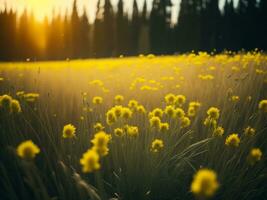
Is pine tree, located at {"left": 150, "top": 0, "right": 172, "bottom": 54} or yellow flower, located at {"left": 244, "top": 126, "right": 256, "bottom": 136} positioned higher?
pine tree, located at {"left": 150, "top": 0, "right": 172, "bottom": 54}

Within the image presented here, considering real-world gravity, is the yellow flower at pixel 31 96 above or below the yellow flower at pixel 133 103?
above

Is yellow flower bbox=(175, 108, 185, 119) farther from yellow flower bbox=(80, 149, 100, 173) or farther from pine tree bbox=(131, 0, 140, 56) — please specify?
pine tree bbox=(131, 0, 140, 56)

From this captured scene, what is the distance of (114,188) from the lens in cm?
200

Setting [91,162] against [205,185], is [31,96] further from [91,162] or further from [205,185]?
[205,185]

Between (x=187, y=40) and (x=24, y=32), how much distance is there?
686 inches

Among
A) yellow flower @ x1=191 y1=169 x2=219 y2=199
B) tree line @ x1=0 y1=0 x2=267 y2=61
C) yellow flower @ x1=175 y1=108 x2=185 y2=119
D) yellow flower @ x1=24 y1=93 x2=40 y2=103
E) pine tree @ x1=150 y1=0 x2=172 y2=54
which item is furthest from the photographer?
pine tree @ x1=150 y1=0 x2=172 y2=54

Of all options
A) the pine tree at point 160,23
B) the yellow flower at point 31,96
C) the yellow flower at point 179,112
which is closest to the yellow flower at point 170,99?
the yellow flower at point 179,112

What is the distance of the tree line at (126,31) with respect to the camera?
26438mm

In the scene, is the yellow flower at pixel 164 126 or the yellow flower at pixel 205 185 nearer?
the yellow flower at pixel 205 185

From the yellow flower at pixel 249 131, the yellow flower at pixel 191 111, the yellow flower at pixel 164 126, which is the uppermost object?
the yellow flower at pixel 191 111

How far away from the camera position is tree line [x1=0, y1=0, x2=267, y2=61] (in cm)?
2644

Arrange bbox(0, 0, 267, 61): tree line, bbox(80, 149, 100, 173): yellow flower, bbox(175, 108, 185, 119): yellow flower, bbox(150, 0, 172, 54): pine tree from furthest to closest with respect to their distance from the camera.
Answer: bbox(150, 0, 172, 54): pine tree < bbox(0, 0, 267, 61): tree line < bbox(175, 108, 185, 119): yellow flower < bbox(80, 149, 100, 173): yellow flower

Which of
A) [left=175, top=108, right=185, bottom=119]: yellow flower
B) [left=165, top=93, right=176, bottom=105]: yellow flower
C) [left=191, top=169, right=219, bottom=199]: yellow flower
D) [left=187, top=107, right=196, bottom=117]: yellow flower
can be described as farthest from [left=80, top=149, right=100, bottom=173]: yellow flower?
[left=165, top=93, right=176, bottom=105]: yellow flower

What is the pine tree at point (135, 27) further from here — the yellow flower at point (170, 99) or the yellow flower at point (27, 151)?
the yellow flower at point (27, 151)
